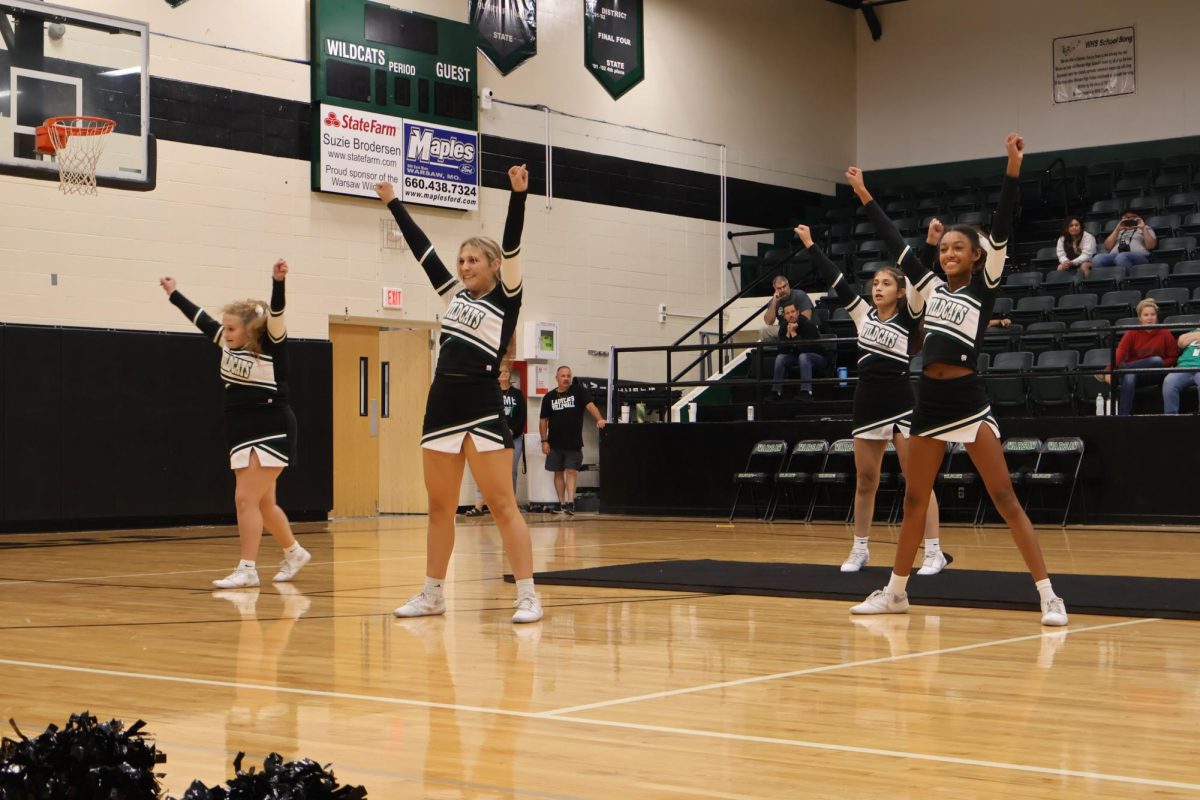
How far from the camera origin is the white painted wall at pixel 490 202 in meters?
14.7

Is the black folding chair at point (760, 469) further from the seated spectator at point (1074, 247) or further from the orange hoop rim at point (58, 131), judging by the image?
the orange hoop rim at point (58, 131)

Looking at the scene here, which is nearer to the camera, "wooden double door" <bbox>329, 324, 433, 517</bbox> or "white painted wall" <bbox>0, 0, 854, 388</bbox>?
"white painted wall" <bbox>0, 0, 854, 388</bbox>

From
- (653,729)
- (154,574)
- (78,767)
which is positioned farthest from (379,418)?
(78,767)

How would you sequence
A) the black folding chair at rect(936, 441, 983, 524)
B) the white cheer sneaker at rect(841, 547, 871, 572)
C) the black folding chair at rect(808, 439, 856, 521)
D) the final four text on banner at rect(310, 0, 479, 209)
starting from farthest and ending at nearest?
the final four text on banner at rect(310, 0, 479, 209) < the black folding chair at rect(808, 439, 856, 521) < the black folding chair at rect(936, 441, 983, 524) < the white cheer sneaker at rect(841, 547, 871, 572)

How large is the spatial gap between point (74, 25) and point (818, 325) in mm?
10295

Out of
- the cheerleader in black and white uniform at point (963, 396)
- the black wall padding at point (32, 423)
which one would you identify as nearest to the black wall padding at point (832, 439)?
the black wall padding at point (32, 423)

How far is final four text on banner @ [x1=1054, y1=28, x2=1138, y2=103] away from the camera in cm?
2181

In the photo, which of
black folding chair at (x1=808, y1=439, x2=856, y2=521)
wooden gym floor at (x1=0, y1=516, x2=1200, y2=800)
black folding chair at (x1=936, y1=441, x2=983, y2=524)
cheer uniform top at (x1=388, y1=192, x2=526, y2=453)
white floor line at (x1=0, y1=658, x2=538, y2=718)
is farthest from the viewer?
black folding chair at (x1=808, y1=439, x2=856, y2=521)

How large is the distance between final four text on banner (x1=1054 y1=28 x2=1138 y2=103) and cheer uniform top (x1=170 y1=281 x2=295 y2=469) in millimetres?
17271

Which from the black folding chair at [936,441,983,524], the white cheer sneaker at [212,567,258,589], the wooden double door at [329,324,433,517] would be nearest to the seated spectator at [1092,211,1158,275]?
the black folding chair at [936,441,983,524]

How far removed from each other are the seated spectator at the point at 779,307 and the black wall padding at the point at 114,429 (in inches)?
228

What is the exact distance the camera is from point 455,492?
6.64 m

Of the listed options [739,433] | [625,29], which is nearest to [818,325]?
[739,433]

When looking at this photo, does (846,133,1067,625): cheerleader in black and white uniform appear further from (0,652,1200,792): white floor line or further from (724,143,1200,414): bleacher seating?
(724,143,1200,414): bleacher seating
